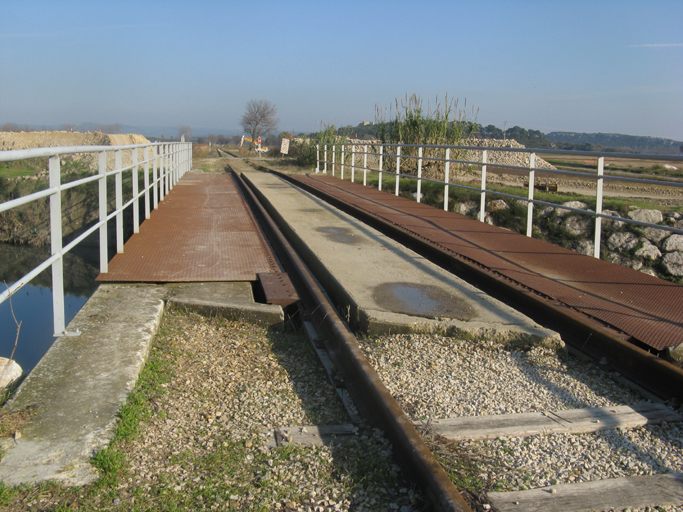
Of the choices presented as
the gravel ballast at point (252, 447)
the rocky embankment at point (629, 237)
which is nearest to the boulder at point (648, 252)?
the rocky embankment at point (629, 237)

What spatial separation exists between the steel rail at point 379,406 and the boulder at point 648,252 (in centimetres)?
756

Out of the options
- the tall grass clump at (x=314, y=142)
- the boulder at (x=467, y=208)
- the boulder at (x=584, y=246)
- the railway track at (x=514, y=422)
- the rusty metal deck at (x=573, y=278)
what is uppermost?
the tall grass clump at (x=314, y=142)

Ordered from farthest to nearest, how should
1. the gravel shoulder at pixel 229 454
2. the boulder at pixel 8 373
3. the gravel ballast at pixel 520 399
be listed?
the boulder at pixel 8 373 < the gravel ballast at pixel 520 399 < the gravel shoulder at pixel 229 454

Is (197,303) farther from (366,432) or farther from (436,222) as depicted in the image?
(436,222)

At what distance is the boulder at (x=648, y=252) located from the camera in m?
10.8

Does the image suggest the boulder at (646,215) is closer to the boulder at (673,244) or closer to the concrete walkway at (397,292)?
the boulder at (673,244)

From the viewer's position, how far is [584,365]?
404 centimetres

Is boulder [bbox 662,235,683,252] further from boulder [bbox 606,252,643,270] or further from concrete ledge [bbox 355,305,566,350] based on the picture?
concrete ledge [bbox 355,305,566,350]

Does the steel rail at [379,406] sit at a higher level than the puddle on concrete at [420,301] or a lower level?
lower

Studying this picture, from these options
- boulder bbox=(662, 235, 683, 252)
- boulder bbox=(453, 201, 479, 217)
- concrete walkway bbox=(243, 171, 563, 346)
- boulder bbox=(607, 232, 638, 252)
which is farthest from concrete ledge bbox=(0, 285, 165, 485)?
boulder bbox=(453, 201, 479, 217)

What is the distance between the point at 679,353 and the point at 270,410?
8.59ft

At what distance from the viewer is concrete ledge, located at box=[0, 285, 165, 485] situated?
258 cm

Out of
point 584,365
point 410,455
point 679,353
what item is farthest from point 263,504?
point 679,353

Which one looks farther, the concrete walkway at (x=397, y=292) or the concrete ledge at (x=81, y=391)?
the concrete walkway at (x=397, y=292)
